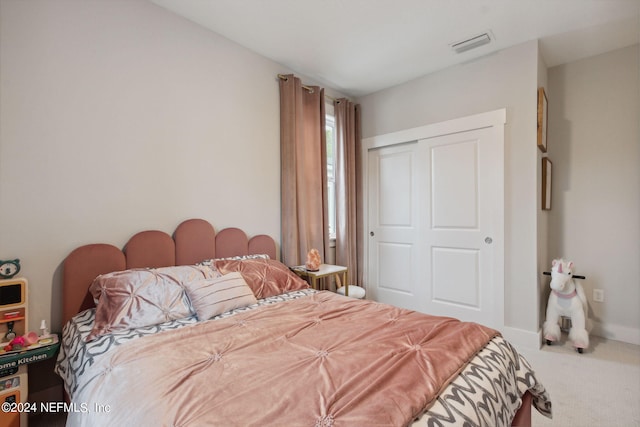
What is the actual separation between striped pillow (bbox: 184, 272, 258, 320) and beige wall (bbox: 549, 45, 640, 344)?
3161 mm

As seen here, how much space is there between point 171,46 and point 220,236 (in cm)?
149

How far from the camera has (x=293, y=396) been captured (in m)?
0.89

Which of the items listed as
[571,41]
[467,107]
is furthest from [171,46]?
[571,41]

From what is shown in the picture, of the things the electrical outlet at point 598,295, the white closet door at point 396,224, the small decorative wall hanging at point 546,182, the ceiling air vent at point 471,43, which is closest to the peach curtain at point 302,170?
the white closet door at point 396,224

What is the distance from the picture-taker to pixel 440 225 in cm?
320

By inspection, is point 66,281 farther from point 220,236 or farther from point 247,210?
point 247,210

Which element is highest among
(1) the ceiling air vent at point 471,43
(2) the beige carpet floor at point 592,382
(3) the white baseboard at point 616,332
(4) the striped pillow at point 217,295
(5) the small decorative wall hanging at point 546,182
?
(1) the ceiling air vent at point 471,43

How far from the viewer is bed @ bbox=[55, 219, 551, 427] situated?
2.84 feet

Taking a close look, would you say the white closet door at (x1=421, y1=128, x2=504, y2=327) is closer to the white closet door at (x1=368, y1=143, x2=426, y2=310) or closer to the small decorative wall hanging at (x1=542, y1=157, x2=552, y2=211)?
the white closet door at (x1=368, y1=143, x2=426, y2=310)

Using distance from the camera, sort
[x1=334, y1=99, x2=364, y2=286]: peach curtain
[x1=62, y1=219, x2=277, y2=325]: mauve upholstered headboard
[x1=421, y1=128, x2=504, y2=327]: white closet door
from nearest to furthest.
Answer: [x1=62, y1=219, x2=277, y2=325]: mauve upholstered headboard < [x1=421, y1=128, x2=504, y2=327]: white closet door < [x1=334, y1=99, x2=364, y2=286]: peach curtain

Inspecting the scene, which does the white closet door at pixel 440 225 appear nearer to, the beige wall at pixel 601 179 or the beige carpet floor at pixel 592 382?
the beige carpet floor at pixel 592 382

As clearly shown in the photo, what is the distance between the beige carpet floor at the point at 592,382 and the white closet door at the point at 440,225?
547 millimetres

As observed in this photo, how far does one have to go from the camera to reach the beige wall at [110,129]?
5.43ft

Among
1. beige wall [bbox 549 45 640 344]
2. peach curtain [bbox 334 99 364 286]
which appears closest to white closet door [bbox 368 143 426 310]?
peach curtain [bbox 334 99 364 286]
